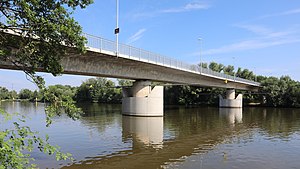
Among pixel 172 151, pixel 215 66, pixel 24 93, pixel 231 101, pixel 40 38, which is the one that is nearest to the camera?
pixel 40 38

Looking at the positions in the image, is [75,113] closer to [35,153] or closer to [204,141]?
[35,153]

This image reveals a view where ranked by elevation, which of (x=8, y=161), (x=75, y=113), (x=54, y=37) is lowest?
(x=8, y=161)

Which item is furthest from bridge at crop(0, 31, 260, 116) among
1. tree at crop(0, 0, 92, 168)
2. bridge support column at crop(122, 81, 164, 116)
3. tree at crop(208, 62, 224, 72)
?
tree at crop(208, 62, 224, 72)

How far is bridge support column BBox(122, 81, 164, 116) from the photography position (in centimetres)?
4500

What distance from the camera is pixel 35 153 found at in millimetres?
18062

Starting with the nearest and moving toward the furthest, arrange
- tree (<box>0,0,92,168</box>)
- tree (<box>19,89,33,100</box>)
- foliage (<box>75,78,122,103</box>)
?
tree (<box>0,0,92,168</box>)
foliage (<box>75,78,122,103</box>)
tree (<box>19,89,33,100</box>)

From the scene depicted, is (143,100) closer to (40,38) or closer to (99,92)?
(40,38)

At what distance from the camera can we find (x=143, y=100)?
44.9m

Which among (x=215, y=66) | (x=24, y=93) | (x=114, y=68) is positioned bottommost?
(x=24, y=93)

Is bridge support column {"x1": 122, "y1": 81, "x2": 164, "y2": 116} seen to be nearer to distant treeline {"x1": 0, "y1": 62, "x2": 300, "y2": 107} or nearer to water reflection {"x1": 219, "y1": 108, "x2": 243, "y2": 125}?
water reflection {"x1": 219, "y1": 108, "x2": 243, "y2": 125}

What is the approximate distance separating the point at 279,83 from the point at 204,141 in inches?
2958

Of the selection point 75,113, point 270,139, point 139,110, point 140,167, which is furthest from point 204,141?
point 139,110

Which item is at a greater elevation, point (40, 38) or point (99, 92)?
point (40, 38)

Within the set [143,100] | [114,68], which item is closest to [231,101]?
[143,100]
